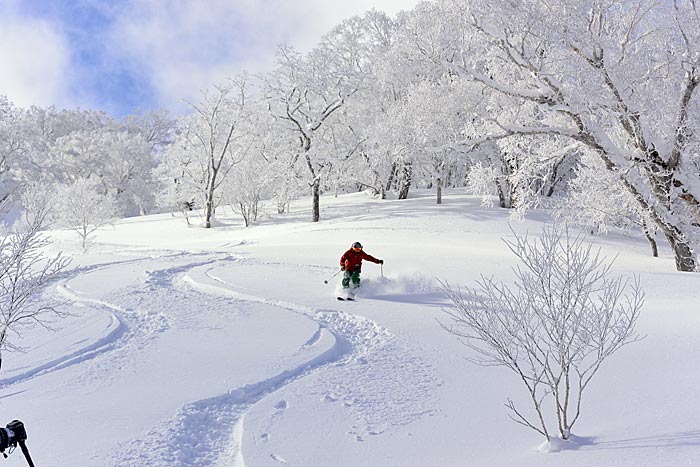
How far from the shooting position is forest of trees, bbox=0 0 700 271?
10250 mm

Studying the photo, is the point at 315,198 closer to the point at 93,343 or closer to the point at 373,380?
the point at 93,343

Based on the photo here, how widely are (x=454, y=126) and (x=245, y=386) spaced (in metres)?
20.9

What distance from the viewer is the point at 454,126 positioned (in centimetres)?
2419

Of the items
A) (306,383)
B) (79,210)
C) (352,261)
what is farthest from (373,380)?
(79,210)

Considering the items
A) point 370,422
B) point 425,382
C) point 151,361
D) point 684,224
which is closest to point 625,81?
point 684,224

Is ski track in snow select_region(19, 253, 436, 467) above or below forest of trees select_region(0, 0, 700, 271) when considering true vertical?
below

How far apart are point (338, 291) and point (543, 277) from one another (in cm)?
726

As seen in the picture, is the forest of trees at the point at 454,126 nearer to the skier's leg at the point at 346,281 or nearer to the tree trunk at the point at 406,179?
the tree trunk at the point at 406,179

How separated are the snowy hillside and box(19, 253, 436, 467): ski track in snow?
0.08ft

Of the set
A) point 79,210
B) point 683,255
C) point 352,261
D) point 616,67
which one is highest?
point 616,67

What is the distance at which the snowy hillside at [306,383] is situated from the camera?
4090 mm

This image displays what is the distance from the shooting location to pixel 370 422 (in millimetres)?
4820

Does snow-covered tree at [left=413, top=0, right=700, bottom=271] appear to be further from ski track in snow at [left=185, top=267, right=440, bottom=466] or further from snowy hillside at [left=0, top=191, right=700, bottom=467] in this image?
ski track in snow at [left=185, top=267, right=440, bottom=466]

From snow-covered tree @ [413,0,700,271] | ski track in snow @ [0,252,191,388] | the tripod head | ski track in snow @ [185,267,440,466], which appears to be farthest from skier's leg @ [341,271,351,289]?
the tripod head
